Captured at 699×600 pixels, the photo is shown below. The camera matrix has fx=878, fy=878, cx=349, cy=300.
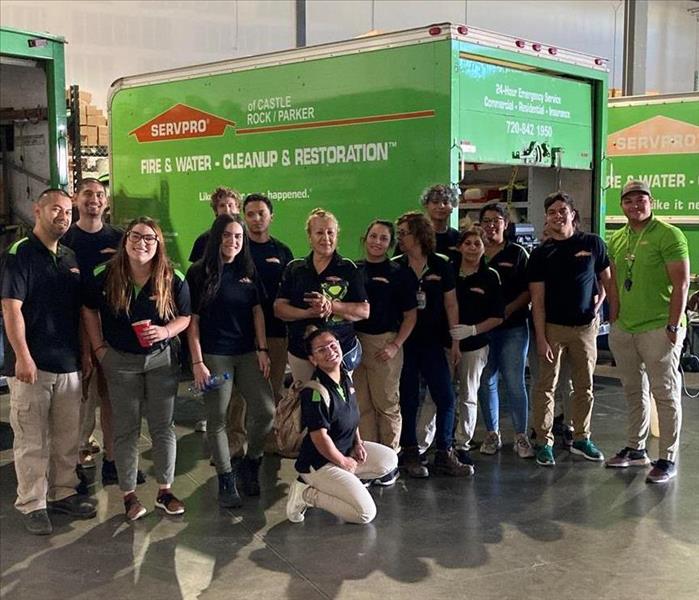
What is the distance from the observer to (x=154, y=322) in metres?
4.30

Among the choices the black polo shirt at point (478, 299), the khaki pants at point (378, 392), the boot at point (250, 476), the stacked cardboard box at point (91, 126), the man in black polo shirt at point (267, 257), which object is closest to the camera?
the boot at point (250, 476)

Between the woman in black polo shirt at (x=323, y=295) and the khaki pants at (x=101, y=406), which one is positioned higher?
the woman in black polo shirt at (x=323, y=295)

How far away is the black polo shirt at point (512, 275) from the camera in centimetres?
546

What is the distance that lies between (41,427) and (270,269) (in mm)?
1571

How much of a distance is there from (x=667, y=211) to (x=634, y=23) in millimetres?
8664

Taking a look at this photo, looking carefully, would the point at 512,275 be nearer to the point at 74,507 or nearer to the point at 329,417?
the point at 329,417

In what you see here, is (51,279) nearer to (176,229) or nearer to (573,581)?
(573,581)

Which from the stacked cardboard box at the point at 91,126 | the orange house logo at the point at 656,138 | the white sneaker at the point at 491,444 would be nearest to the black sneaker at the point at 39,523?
the white sneaker at the point at 491,444

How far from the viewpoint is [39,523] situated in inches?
170

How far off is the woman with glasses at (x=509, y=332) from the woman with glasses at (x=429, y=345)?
1.38ft

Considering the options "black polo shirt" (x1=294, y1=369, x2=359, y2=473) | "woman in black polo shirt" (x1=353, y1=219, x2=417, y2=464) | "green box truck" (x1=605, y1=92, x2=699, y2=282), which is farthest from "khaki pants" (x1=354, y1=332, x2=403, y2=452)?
"green box truck" (x1=605, y1=92, x2=699, y2=282)

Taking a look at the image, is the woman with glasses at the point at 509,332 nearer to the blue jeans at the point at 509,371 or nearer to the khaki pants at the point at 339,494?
the blue jeans at the point at 509,371

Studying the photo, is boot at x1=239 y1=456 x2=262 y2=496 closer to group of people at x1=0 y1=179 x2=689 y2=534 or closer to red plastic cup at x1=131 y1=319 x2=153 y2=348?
group of people at x1=0 y1=179 x2=689 y2=534

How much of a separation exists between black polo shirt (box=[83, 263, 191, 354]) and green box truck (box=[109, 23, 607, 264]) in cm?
227
